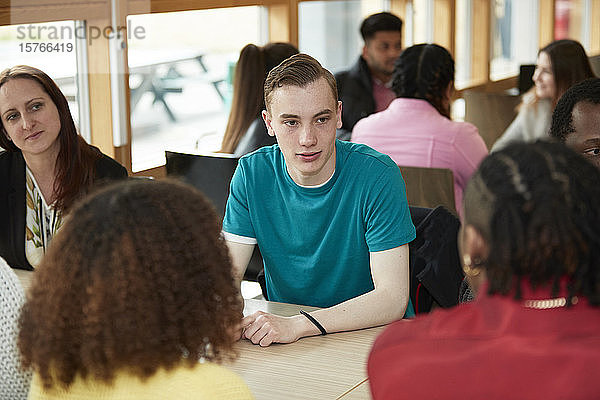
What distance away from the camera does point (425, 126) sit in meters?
3.37

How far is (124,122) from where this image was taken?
3.50m

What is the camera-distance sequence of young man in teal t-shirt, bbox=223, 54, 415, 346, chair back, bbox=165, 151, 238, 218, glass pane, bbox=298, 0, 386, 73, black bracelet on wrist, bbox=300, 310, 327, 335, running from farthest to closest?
glass pane, bbox=298, 0, 386, 73
chair back, bbox=165, 151, 238, 218
young man in teal t-shirt, bbox=223, 54, 415, 346
black bracelet on wrist, bbox=300, 310, 327, 335

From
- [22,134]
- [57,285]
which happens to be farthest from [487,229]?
[22,134]

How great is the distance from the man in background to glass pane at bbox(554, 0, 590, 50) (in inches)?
168

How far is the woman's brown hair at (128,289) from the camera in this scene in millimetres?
1016

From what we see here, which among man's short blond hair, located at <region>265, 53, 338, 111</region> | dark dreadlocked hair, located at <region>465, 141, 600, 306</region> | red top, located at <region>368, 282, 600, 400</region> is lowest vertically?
red top, located at <region>368, 282, 600, 400</region>

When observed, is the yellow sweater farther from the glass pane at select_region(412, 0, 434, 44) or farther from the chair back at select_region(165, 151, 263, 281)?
the glass pane at select_region(412, 0, 434, 44)

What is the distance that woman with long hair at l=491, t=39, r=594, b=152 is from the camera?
3.78 metres

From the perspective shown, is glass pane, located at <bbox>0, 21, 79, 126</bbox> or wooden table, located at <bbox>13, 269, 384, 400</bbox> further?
glass pane, located at <bbox>0, 21, 79, 126</bbox>

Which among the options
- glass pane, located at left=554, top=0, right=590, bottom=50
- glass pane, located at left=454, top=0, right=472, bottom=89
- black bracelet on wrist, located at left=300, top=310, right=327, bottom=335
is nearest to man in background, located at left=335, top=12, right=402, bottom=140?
glass pane, located at left=454, top=0, right=472, bottom=89

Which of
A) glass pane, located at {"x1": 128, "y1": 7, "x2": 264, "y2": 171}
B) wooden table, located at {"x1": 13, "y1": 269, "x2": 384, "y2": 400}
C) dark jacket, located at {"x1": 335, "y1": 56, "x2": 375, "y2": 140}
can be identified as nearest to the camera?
wooden table, located at {"x1": 13, "y1": 269, "x2": 384, "y2": 400}

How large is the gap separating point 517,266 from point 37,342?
602 mm

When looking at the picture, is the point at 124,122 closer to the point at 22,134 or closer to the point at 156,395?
the point at 22,134

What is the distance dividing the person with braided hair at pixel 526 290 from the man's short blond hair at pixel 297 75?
106cm
